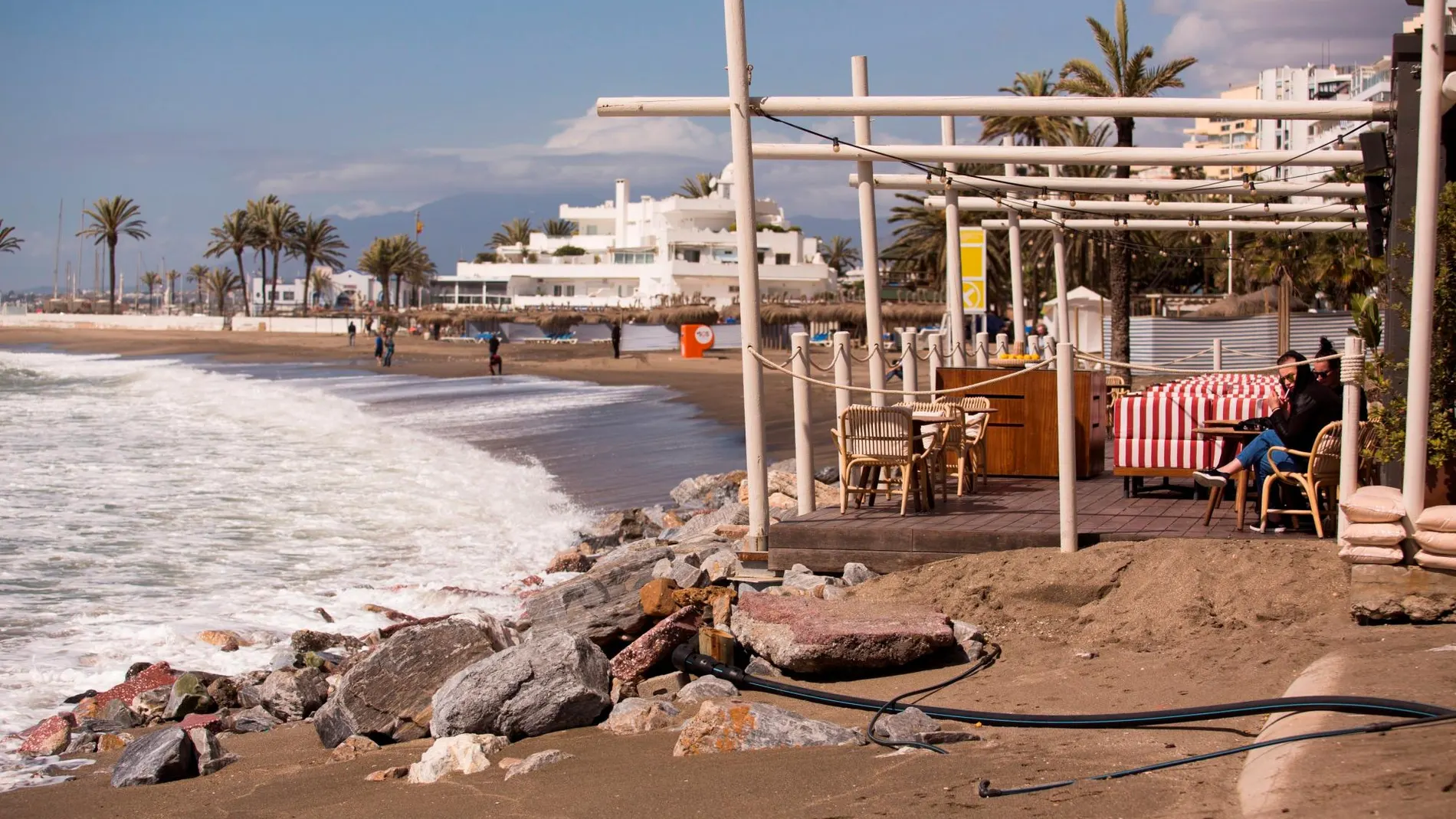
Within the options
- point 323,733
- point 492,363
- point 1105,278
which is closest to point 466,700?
point 323,733

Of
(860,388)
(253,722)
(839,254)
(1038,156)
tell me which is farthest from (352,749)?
(839,254)

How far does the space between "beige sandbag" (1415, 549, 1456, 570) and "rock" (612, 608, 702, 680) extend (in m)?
3.85

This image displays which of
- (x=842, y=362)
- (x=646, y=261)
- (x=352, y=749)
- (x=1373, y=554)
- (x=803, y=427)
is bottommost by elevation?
(x=352, y=749)

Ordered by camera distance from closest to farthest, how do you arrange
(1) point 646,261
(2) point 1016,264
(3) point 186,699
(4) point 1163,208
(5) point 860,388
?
(3) point 186,699 < (5) point 860,388 < (4) point 1163,208 < (2) point 1016,264 < (1) point 646,261

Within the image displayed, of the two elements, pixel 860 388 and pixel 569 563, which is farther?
pixel 569 563

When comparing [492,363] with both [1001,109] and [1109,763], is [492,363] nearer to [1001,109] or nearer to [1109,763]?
[1001,109]

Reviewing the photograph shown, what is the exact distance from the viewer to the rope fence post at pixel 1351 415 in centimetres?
793

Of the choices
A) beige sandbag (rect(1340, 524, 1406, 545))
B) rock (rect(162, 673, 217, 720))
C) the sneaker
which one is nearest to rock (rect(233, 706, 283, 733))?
rock (rect(162, 673, 217, 720))

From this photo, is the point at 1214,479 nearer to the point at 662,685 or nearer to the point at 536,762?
the point at 662,685

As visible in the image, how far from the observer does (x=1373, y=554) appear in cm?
698

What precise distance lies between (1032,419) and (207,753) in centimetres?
801

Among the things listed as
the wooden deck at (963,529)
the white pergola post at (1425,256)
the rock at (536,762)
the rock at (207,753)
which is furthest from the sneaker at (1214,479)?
the rock at (207,753)

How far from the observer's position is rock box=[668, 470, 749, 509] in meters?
17.0

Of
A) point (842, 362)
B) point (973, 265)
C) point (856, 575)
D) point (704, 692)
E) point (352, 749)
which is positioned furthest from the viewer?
point (973, 265)
